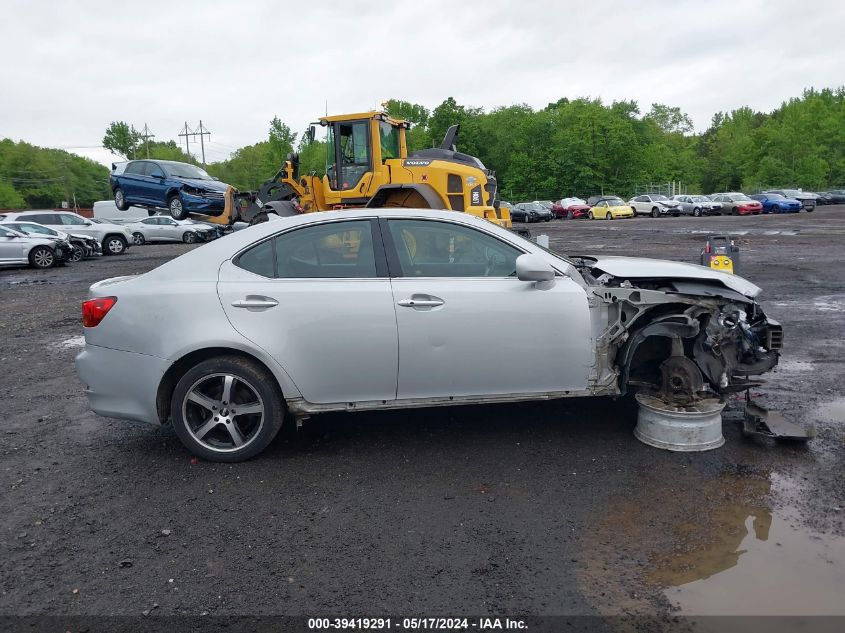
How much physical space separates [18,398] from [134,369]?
277cm

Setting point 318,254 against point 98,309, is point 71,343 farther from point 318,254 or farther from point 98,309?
point 318,254

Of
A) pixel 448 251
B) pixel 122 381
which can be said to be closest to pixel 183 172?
pixel 122 381

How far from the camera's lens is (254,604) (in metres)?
2.89

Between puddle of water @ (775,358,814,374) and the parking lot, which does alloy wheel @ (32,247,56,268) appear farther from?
puddle of water @ (775,358,814,374)

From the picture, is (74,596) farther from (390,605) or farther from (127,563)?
(390,605)

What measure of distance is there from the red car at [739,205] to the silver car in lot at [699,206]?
45 centimetres

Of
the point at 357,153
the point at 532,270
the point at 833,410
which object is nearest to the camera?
the point at 532,270

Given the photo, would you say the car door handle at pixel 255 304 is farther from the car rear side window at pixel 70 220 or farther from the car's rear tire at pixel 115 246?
the car rear side window at pixel 70 220

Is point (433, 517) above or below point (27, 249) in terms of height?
below

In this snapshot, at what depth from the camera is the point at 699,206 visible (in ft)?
141

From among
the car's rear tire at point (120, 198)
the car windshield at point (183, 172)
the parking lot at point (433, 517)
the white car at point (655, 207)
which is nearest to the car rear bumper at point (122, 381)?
the parking lot at point (433, 517)

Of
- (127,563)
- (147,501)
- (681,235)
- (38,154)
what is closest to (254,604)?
(127,563)

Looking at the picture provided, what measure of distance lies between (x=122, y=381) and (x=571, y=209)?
46634 mm

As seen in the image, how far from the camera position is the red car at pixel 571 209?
47438 mm
